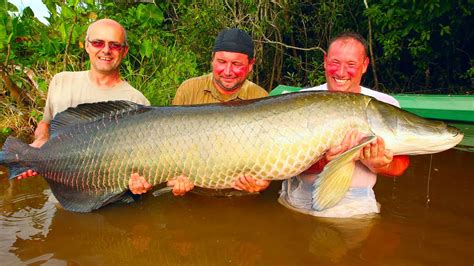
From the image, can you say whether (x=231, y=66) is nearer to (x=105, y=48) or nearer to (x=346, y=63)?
(x=346, y=63)

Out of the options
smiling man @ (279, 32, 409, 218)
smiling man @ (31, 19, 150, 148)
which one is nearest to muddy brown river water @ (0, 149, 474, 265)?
smiling man @ (279, 32, 409, 218)


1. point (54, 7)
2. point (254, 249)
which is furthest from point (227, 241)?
point (54, 7)

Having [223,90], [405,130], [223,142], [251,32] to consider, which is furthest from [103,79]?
[251,32]

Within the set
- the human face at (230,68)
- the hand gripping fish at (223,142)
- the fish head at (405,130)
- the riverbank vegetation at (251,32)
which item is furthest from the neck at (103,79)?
the riverbank vegetation at (251,32)

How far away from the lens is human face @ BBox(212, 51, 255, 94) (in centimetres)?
396

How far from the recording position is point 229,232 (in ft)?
11.3

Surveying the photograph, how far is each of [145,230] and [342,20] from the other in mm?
8304

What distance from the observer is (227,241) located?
10.7ft

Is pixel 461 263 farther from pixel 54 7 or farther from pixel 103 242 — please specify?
pixel 54 7

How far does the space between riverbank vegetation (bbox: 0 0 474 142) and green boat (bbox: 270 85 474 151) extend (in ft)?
7.14

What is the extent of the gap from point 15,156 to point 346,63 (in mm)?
2529

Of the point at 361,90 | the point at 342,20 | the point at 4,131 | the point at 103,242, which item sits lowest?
the point at 103,242

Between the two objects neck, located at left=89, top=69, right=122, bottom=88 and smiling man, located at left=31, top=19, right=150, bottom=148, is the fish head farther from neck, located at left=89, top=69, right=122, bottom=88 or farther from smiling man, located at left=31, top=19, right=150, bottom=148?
neck, located at left=89, top=69, right=122, bottom=88

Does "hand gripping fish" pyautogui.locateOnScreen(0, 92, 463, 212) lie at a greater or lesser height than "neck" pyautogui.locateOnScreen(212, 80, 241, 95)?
lesser
